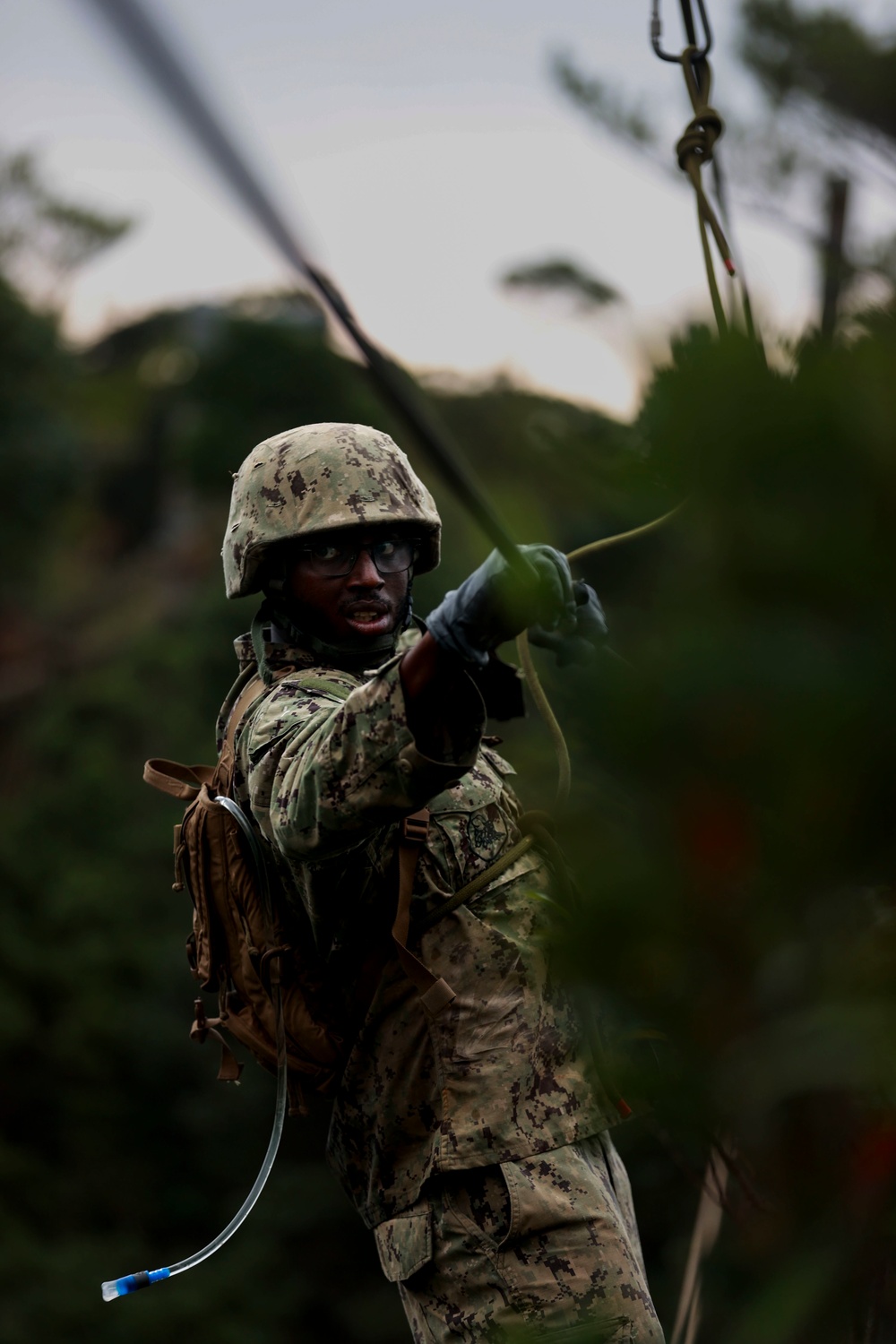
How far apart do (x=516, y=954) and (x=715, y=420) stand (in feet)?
5.99

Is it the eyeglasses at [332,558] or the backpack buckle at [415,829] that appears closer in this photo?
the backpack buckle at [415,829]

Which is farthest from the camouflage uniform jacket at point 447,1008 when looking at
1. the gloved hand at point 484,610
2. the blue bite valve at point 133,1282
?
the gloved hand at point 484,610

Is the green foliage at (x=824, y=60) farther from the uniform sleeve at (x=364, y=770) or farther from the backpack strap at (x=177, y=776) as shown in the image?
the uniform sleeve at (x=364, y=770)

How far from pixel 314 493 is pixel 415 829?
66 cm

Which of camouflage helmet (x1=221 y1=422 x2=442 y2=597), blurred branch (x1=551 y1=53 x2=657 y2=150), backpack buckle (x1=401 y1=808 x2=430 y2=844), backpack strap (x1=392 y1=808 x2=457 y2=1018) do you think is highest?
blurred branch (x1=551 y1=53 x2=657 y2=150)

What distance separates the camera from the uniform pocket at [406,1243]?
2713mm

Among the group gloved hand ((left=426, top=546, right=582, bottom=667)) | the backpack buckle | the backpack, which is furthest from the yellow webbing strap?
gloved hand ((left=426, top=546, right=582, bottom=667))

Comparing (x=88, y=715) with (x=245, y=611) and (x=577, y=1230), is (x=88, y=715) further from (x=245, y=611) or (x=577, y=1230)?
(x=577, y=1230)

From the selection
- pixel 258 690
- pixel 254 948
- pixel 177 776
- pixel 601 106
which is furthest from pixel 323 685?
pixel 601 106

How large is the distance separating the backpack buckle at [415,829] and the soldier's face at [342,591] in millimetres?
414

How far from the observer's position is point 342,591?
2900 millimetres

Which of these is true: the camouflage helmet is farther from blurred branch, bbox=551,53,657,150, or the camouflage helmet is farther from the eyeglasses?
blurred branch, bbox=551,53,657,150

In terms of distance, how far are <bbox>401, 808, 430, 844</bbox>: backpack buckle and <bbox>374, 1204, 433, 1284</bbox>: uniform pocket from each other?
2.08ft

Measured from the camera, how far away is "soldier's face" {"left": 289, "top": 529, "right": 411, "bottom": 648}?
2.90 meters
